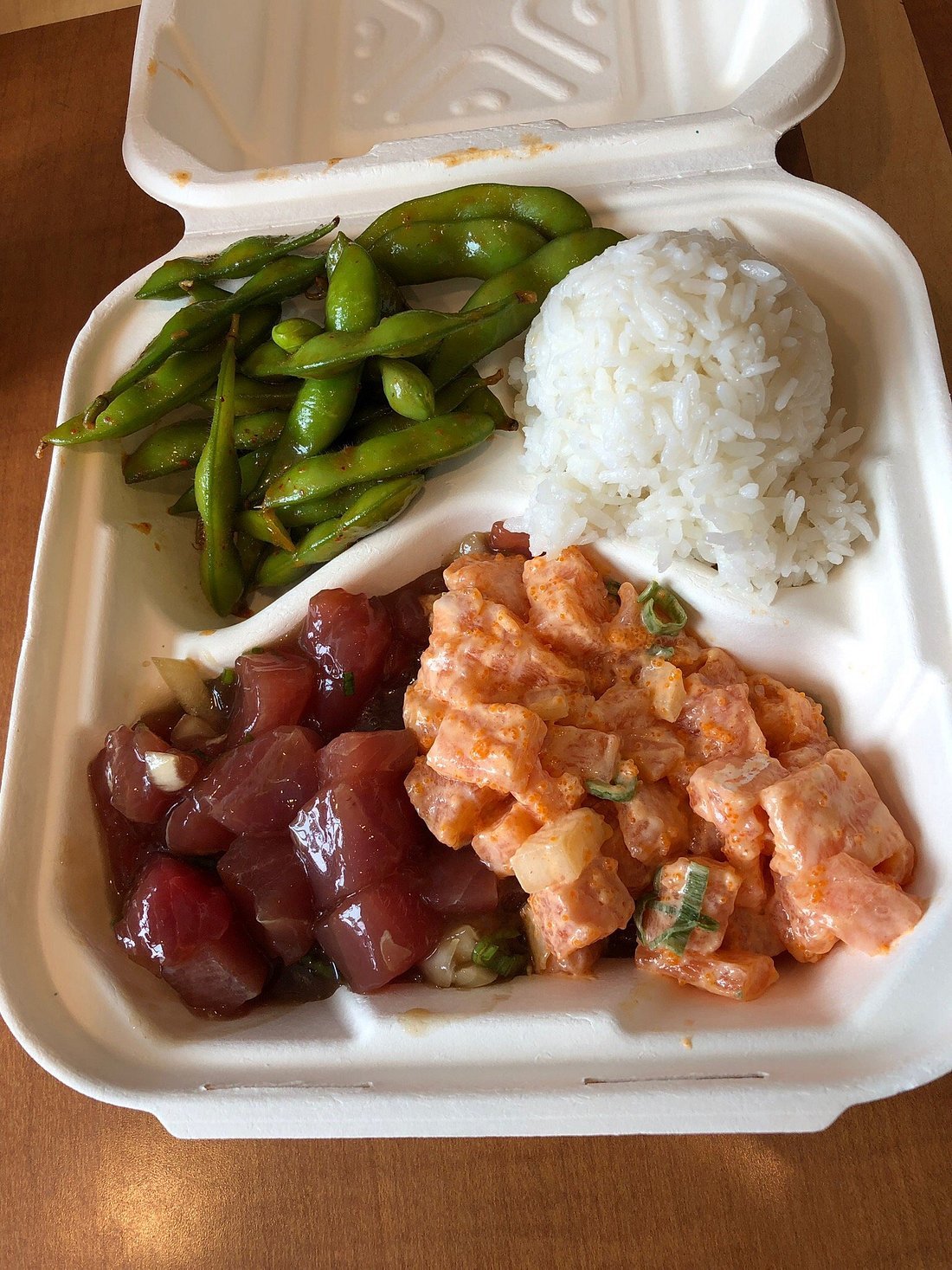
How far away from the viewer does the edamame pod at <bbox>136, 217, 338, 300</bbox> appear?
209 cm

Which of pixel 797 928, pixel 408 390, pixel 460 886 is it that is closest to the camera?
pixel 797 928

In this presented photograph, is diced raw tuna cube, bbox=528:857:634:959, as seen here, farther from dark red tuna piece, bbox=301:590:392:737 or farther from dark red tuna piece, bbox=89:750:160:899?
dark red tuna piece, bbox=89:750:160:899

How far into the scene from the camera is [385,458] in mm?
1961

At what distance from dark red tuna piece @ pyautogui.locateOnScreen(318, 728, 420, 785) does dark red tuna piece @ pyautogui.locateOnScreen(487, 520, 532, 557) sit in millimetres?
542

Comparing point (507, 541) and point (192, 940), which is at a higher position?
point (507, 541)

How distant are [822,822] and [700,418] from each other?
827 millimetres

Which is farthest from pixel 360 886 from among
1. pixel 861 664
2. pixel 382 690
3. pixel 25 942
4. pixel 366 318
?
pixel 366 318

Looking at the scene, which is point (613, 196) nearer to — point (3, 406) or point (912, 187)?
point (912, 187)

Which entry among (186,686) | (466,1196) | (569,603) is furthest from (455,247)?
(466,1196)

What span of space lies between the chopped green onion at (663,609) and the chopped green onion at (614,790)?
0.36 m

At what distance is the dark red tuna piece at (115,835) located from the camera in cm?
184

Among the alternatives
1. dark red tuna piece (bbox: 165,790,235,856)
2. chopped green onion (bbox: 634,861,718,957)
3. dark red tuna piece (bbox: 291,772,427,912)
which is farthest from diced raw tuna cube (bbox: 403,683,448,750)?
chopped green onion (bbox: 634,861,718,957)

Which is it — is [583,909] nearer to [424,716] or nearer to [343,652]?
[424,716]

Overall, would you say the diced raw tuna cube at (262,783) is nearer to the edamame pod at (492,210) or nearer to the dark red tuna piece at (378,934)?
Answer: the dark red tuna piece at (378,934)
